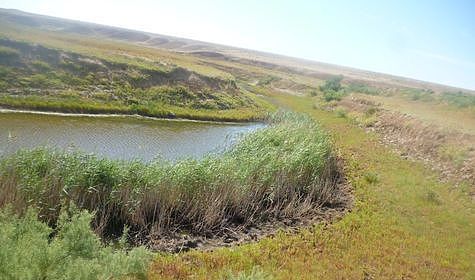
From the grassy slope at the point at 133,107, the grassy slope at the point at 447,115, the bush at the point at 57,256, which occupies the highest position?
the grassy slope at the point at 447,115

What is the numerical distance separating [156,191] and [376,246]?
7.82m

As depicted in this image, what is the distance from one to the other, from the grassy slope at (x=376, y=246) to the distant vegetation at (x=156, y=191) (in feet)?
6.17

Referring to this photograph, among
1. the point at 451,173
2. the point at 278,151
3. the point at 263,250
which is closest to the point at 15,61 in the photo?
the point at 278,151

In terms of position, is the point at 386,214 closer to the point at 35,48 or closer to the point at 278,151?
the point at 278,151

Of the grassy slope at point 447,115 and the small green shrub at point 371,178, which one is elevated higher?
the grassy slope at point 447,115

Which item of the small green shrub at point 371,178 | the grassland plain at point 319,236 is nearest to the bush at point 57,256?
the grassland plain at point 319,236

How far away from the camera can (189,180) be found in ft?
48.3

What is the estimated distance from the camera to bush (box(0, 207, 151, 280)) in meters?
6.40

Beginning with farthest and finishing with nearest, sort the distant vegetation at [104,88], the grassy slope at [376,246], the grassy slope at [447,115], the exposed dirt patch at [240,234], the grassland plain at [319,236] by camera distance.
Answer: the grassy slope at [447,115] < the distant vegetation at [104,88] < the exposed dirt patch at [240,234] < the grassy slope at [376,246] < the grassland plain at [319,236]

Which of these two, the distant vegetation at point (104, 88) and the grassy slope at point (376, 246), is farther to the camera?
the distant vegetation at point (104, 88)

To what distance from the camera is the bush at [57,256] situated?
6.40 metres

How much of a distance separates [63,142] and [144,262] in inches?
610

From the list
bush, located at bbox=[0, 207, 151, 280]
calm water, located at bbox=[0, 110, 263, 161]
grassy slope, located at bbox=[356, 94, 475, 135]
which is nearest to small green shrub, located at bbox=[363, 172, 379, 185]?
calm water, located at bbox=[0, 110, 263, 161]

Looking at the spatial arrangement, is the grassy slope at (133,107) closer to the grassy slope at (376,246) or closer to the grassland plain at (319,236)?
the grassland plain at (319,236)
